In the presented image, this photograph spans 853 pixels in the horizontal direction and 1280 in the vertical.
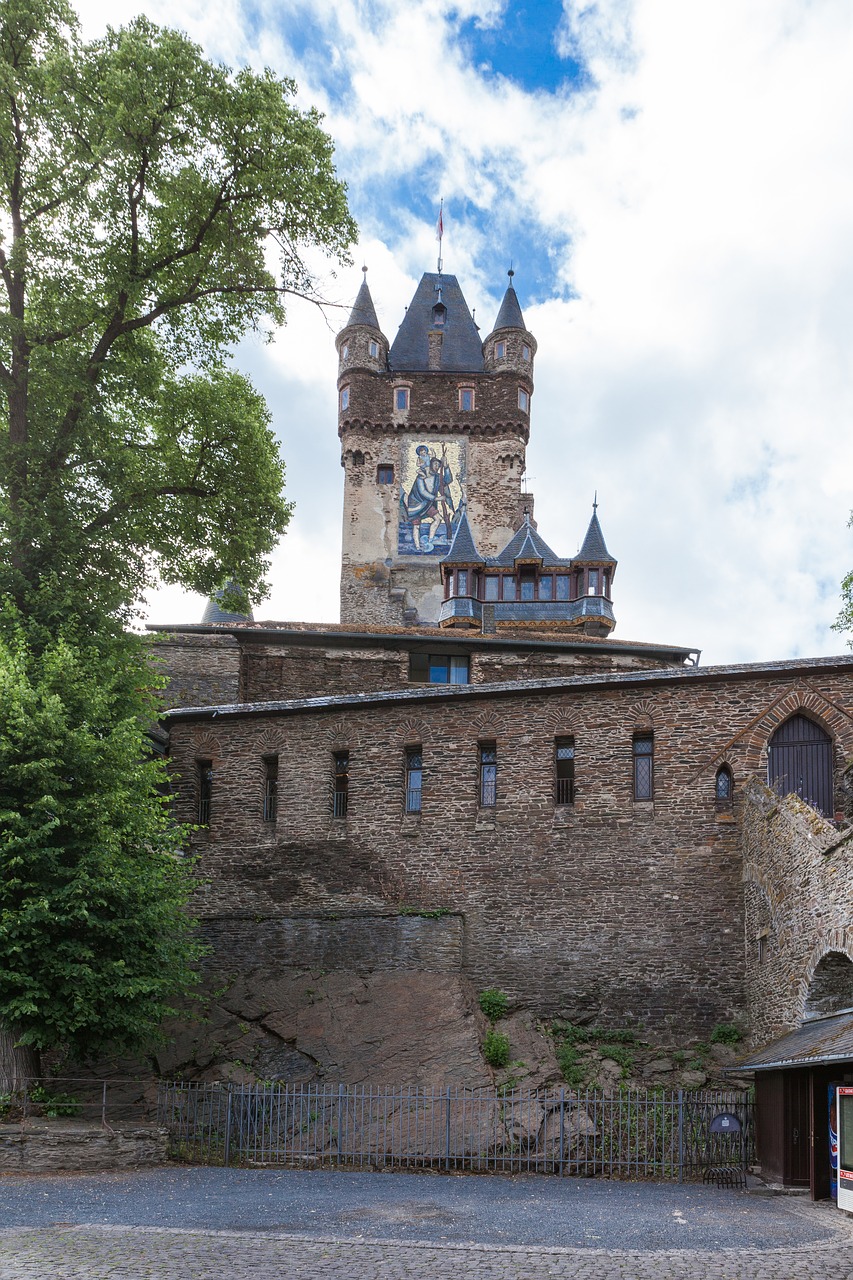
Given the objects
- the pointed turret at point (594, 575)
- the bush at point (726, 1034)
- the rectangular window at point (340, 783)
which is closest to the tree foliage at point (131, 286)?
the rectangular window at point (340, 783)

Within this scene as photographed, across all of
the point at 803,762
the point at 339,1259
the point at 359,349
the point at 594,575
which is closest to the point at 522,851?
the point at 803,762

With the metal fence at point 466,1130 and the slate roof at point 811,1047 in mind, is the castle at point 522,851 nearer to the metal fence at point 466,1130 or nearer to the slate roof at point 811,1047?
the slate roof at point 811,1047

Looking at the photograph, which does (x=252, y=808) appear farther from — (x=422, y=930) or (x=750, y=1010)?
(x=750, y=1010)

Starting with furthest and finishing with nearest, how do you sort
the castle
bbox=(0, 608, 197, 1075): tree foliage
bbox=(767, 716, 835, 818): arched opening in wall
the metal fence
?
bbox=(767, 716, 835, 818): arched opening in wall, the castle, the metal fence, bbox=(0, 608, 197, 1075): tree foliage

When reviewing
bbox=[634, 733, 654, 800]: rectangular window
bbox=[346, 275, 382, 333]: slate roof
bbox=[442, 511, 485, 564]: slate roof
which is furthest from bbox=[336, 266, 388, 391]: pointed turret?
bbox=[634, 733, 654, 800]: rectangular window

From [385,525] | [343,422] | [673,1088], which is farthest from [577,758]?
[343,422]

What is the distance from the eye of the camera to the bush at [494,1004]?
21.1 meters

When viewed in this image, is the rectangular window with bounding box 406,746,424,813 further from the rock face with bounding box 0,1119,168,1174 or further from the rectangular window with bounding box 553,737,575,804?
the rock face with bounding box 0,1119,168,1174

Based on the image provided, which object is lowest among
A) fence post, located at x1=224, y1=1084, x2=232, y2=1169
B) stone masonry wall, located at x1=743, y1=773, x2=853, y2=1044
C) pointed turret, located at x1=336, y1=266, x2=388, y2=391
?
fence post, located at x1=224, y1=1084, x2=232, y2=1169

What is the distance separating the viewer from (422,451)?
59.2 meters

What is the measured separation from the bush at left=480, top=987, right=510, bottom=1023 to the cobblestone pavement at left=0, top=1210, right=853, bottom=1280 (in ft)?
32.4

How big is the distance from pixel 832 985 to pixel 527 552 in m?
35.1

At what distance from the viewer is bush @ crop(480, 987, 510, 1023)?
2114cm

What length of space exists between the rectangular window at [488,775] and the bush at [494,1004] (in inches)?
143
